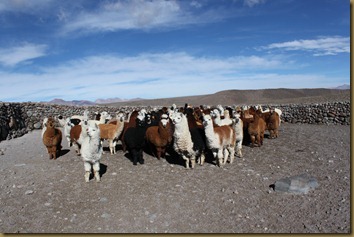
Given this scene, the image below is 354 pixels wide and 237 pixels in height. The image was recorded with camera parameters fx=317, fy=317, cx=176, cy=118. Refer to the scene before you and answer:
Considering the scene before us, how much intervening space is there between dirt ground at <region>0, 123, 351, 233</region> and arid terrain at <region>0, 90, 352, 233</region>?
16mm

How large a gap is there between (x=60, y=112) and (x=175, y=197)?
17702 mm

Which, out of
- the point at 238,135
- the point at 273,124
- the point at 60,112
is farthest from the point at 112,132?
the point at 60,112

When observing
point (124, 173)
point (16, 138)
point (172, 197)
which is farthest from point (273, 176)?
point (16, 138)

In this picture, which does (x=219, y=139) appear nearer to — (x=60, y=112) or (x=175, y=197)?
(x=175, y=197)

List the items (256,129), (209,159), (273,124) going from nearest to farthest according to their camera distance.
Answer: (209,159), (256,129), (273,124)

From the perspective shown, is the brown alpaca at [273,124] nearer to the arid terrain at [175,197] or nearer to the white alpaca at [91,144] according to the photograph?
the arid terrain at [175,197]

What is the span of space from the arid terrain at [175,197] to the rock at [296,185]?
12 cm

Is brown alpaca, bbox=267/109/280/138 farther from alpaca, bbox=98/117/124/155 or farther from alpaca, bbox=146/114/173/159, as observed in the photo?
alpaca, bbox=98/117/124/155

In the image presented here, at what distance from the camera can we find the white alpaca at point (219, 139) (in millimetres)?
7695

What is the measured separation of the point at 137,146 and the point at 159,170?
3.16 ft

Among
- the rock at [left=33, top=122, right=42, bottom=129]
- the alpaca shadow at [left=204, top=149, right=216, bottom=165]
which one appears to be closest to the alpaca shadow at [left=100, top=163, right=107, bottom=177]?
the alpaca shadow at [left=204, top=149, right=216, bottom=165]

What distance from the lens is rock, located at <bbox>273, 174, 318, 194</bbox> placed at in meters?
6.00

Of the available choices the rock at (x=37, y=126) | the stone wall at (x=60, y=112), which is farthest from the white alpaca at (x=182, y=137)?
the rock at (x=37, y=126)

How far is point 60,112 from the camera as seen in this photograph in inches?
857
